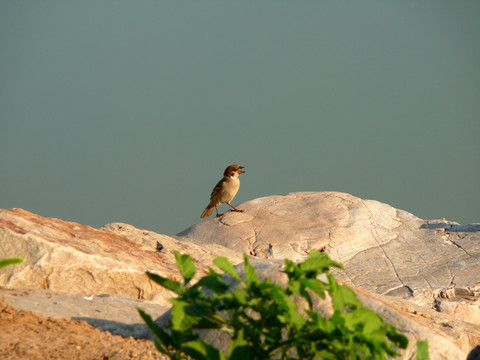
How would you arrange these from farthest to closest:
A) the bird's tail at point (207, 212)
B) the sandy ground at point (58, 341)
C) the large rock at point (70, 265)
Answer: the bird's tail at point (207, 212)
the large rock at point (70, 265)
the sandy ground at point (58, 341)

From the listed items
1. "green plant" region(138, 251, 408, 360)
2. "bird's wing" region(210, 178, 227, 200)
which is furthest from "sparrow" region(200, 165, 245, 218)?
"green plant" region(138, 251, 408, 360)

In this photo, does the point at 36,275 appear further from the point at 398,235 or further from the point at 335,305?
the point at 398,235

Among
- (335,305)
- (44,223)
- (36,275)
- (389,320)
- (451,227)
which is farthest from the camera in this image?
(451,227)

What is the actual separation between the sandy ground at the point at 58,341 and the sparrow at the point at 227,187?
750cm

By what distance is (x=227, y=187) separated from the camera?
1105 cm

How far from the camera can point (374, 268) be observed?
9.29m

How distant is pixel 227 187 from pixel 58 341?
787cm

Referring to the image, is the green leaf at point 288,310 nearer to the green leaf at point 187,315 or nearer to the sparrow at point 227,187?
the green leaf at point 187,315

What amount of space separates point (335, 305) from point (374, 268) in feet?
24.1

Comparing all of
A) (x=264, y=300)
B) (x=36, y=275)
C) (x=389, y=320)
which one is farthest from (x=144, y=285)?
(x=264, y=300)

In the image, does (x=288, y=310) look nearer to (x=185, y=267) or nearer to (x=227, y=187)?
(x=185, y=267)

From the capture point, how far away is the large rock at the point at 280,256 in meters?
4.10

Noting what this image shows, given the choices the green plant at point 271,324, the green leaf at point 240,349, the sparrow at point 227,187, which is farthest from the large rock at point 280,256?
the green leaf at point 240,349

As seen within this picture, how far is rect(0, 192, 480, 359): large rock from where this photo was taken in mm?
4098
